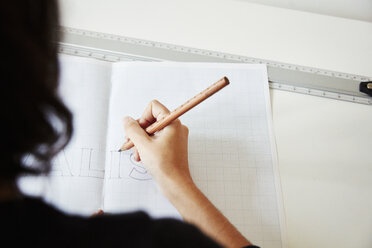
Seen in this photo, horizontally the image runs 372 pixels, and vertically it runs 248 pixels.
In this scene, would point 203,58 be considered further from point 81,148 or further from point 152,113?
point 81,148

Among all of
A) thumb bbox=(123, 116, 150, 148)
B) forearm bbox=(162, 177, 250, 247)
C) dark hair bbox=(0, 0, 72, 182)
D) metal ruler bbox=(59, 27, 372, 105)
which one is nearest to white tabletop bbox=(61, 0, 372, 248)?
metal ruler bbox=(59, 27, 372, 105)

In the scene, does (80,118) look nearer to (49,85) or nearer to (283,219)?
(49,85)

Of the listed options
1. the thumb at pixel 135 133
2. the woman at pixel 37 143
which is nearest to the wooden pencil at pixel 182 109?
the thumb at pixel 135 133

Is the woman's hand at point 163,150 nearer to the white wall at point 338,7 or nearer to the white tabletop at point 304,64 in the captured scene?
the white tabletop at point 304,64

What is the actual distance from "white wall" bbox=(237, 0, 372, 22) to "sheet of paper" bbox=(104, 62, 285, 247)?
0.94ft

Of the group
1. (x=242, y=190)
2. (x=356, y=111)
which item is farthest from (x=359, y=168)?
(x=242, y=190)

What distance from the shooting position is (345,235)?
50 centimetres

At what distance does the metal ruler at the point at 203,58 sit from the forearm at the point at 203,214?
0.29 m

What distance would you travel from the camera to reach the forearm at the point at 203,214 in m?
0.42

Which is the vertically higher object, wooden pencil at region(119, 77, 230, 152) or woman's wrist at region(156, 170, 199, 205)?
wooden pencil at region(119, 77, 230, 152)

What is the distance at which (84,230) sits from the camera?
0.29 meters

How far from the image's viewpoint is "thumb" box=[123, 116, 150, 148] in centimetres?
49

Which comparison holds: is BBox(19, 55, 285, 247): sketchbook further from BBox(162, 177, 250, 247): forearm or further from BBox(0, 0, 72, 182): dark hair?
BBox(0, 0, 72, 182): dark hair

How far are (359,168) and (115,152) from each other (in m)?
0.46
